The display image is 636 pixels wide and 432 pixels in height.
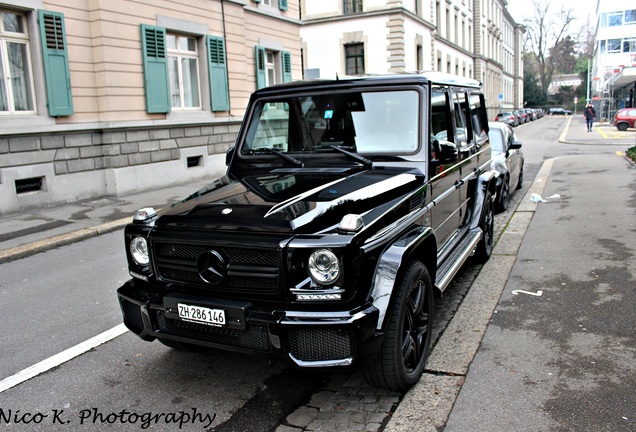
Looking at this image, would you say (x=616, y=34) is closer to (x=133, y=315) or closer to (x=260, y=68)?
(x=260, y=68)

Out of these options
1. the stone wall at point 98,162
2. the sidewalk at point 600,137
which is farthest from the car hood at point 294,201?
the sidewalk at point 600,137

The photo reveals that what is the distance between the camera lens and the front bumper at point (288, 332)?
292 cm

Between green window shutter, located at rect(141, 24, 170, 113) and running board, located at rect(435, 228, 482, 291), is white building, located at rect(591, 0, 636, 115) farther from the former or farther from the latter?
running board, located at rect(435, 228, 482, 291)

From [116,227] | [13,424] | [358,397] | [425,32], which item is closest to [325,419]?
[358,397]

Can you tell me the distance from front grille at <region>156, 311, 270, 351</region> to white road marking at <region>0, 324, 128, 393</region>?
4.54 ft

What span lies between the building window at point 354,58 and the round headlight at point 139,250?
1281 inches

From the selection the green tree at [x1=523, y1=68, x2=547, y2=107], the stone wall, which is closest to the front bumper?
the stone wall

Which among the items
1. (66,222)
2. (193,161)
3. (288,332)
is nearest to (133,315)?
(288,332)

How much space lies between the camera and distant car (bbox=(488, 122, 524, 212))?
9.73m

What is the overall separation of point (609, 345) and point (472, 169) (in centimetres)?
237

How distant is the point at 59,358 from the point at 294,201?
7.96ft

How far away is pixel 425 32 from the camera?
37719 millimetres

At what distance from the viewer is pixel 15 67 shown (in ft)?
36.8

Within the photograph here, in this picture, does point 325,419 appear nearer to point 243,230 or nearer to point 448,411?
point 448,411
